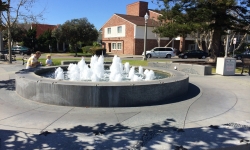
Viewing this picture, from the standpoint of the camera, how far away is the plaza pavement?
137 inches

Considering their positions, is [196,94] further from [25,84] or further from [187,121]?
[25,84]

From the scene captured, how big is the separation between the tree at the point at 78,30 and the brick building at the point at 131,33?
7.04m

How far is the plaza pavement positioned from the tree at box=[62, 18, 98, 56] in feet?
92.4

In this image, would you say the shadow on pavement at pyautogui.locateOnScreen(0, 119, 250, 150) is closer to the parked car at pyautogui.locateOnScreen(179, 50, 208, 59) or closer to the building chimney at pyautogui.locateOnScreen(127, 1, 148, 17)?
the parked car at pyautogui.locateOnScreen(179, 50, 208, 59)

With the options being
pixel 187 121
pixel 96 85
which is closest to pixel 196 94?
pixel 187 121

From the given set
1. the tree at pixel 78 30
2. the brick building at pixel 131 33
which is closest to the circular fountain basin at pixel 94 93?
the tree at pixel 78 30

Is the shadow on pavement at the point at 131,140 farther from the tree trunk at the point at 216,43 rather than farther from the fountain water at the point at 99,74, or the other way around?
the tree trunk at the point at 216,43

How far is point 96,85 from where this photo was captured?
19.1 ft

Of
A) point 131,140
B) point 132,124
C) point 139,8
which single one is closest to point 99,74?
point 132,124

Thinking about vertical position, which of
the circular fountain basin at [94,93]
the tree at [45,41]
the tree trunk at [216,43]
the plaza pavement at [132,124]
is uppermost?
the tree at [45,41]

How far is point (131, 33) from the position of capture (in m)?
39.1

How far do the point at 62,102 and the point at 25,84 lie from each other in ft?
4.80

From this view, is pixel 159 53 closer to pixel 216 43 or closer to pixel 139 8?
pixel 216 43

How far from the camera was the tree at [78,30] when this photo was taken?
3475 cm
